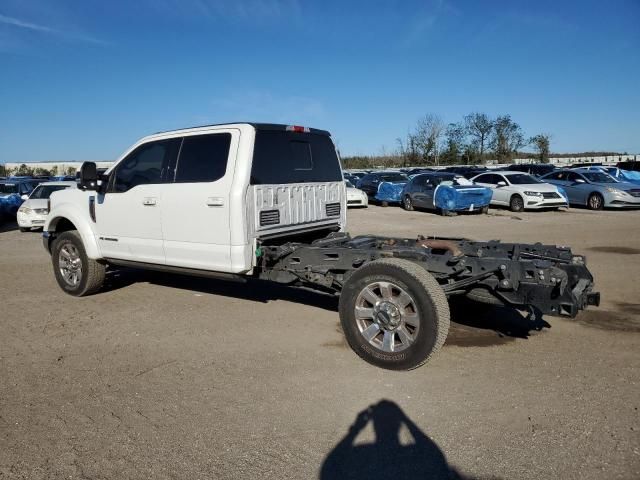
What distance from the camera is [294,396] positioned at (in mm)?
4129

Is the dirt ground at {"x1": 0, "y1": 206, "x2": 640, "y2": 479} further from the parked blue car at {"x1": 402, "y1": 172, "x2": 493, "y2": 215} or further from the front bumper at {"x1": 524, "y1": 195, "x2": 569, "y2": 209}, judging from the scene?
the front bumper at {"x1": 524, "y1": 195, "x2": 569, "y2": 209}

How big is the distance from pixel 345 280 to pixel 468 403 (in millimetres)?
1546

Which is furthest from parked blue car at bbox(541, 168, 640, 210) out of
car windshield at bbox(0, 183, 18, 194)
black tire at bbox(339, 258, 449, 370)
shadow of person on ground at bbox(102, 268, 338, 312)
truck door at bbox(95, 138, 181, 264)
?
car windshield at bbox(0, 183, 18, 194)

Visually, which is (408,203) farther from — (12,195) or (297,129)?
(297,129)

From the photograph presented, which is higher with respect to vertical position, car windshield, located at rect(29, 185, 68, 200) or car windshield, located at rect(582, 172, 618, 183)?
car windshield, located at rect(29, 185, 68, 200)

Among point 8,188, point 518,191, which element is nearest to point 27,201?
point 8,188

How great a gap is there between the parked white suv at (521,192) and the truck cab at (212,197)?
51.6 ft

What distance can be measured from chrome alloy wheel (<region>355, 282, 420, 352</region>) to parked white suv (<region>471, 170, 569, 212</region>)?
17754mm

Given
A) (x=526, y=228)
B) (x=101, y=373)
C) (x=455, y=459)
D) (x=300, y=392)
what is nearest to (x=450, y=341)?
(x=300, y=392)

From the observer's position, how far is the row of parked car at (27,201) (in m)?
16.7

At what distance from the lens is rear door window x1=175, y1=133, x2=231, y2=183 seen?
5.62 m

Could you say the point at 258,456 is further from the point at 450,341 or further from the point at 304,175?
the point at 304,175

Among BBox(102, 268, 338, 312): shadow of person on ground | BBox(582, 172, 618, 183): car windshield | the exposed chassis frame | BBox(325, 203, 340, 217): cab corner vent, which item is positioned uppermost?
BBox(325, 203, 340, 217): cab corner vent

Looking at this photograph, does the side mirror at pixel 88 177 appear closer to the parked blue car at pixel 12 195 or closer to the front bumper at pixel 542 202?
the parked blue car at pixel 12 195
